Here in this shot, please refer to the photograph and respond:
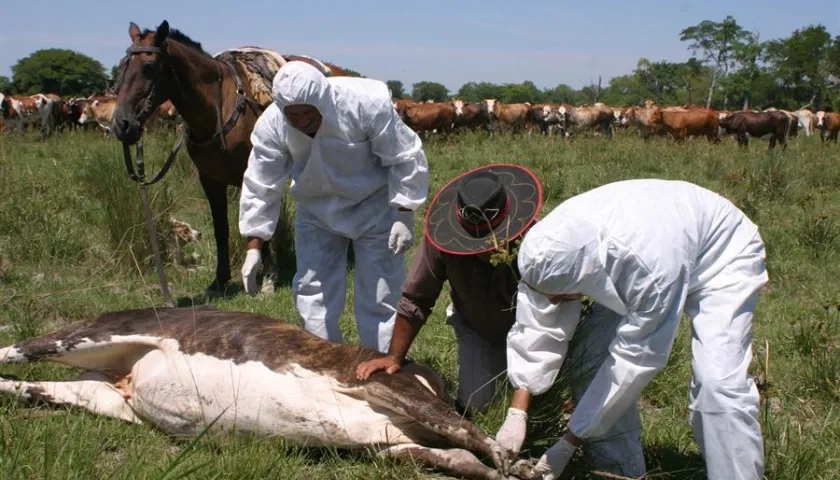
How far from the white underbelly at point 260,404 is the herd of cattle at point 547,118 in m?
17.8

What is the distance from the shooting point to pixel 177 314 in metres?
3.80

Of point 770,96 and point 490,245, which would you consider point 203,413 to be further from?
point 770,96

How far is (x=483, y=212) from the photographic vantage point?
10.4ft

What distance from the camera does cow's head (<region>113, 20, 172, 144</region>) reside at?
5621 mm

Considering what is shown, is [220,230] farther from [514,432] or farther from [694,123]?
[694,123]

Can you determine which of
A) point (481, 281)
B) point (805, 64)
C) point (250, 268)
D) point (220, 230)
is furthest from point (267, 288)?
point (805, 64)

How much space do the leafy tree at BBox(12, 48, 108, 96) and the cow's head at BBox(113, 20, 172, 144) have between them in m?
48.0

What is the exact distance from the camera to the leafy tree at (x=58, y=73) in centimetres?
5184

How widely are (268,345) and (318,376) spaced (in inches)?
11.2

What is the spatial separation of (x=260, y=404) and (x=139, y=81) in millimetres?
3300

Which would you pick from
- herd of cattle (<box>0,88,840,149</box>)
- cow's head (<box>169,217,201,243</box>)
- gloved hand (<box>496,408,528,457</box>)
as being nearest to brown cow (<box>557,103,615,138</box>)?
herd of cattle (<box>0,88,840,149</box>)

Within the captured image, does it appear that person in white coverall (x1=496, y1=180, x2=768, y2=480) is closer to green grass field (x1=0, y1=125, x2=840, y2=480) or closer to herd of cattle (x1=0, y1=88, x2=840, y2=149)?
green grass field (x1=0, y1=125, x2=840, y2=480)

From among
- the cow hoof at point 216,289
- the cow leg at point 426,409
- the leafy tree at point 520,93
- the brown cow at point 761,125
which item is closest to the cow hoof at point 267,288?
the cow hoof at point 216,289

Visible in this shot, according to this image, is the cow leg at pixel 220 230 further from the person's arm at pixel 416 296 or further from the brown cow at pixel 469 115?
the brown cow at pixel 469 115
